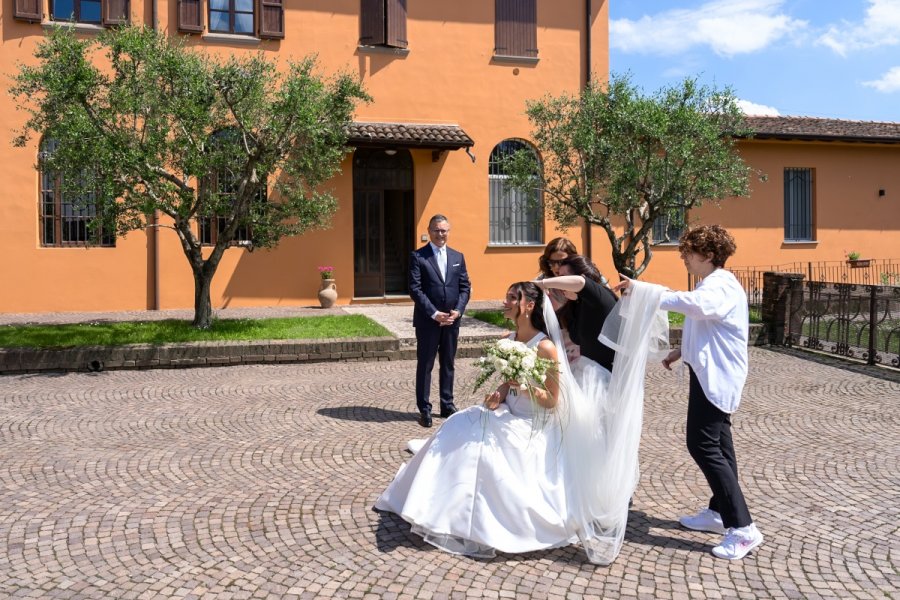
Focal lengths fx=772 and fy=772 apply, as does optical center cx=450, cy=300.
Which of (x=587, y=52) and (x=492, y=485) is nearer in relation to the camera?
(x=492, y=485)

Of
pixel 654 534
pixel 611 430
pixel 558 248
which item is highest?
pixel 558 248

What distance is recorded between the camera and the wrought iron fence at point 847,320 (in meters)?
10.4

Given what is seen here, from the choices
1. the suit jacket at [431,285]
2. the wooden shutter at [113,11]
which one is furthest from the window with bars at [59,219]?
the suit jacket at [431,285]

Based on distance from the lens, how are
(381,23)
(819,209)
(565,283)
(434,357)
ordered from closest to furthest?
(565,283)
(434,357)
(381,23)
(819,209)

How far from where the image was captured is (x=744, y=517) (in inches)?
162

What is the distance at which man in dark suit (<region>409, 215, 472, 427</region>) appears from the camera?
23.8ft

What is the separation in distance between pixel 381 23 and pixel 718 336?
14.0m

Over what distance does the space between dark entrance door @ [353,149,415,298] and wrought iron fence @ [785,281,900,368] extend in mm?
8319

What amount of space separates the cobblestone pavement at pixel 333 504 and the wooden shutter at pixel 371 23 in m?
10.3

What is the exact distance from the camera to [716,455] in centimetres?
418

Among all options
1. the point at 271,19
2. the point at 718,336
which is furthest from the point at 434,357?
the point at 271,19

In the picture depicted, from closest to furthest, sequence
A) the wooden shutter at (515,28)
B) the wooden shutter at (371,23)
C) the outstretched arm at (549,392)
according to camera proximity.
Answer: the outstretched arm at (549,392) < the wooden shutter at (371,23) < the wooden shutter at (515,28)

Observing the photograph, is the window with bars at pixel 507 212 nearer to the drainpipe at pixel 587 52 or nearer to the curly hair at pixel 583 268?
the drainpipe at pixel 587 52

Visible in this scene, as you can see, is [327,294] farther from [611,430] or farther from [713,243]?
[713,243]
